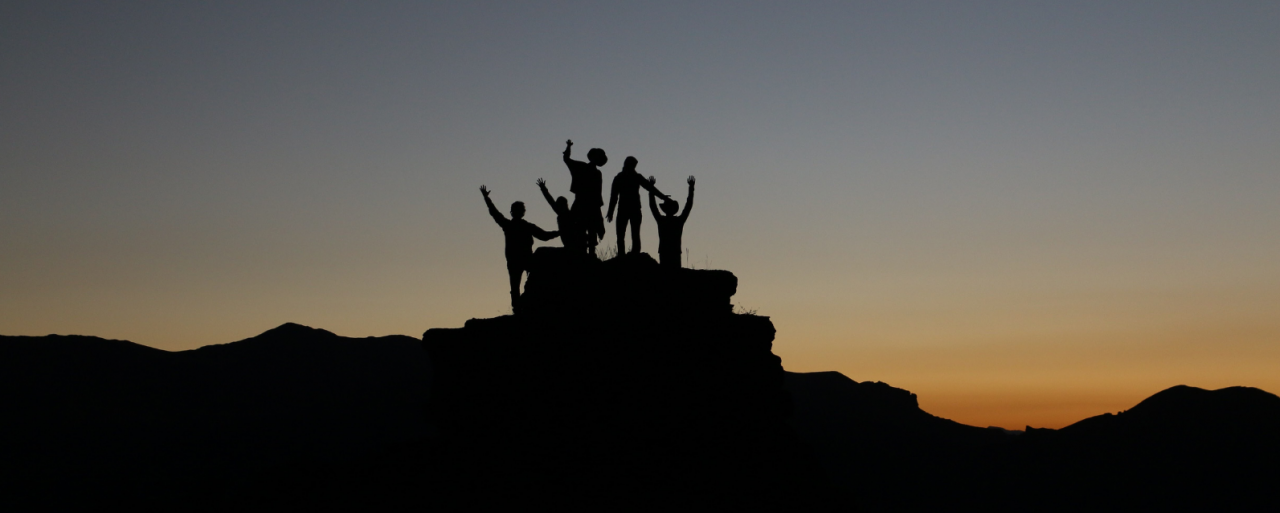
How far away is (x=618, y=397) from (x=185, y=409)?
118 metres

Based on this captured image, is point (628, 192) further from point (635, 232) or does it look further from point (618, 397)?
point (618, 397)

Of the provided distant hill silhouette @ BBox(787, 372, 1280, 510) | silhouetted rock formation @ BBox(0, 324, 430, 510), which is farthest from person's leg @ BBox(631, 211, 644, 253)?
distant hill silhouette @ BBox(787, 372, 1280, 510)

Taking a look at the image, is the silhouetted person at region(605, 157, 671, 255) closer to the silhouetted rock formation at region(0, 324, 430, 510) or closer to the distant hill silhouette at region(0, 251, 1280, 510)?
the distant hill silhouette at region(0, 251, 1280, 510)

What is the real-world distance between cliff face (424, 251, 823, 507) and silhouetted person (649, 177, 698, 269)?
0.42 metres

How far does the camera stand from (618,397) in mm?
15852

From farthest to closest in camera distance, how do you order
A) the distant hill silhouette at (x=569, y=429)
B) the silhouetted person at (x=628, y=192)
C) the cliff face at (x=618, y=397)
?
1. the silhouetted person at (x=628, y=192)
2. the distant hill silhouette at (x=569, y=429)
3. the cliff face at (x=618, y=397)

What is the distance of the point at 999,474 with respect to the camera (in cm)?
11994

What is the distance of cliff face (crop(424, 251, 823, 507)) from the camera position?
15391 mm

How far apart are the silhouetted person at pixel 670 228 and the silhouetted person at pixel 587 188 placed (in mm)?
1000

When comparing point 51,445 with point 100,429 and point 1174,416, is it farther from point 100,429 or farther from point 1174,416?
point 1174,416

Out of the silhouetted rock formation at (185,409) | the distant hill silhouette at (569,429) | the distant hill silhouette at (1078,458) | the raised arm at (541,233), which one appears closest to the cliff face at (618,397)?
the distant hill silhouette at (569,429)

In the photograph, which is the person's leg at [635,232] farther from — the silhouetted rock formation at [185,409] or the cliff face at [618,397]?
the silhouetted rock formation at [185,409]

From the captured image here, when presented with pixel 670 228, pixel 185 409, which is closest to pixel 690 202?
pixel 670 228

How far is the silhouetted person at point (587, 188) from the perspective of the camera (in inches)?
681
